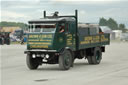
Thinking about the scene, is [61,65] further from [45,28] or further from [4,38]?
[4,38]

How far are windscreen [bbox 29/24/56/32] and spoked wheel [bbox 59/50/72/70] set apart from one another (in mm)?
1104

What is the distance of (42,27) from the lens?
16.5 metres

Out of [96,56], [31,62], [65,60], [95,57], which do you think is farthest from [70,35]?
[96,56]

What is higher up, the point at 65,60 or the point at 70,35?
the point at 70,35

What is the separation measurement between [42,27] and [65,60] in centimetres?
171

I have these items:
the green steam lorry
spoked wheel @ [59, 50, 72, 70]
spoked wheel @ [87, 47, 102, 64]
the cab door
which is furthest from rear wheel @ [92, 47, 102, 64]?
spoked wheel @ [59, 50, 72, 70]

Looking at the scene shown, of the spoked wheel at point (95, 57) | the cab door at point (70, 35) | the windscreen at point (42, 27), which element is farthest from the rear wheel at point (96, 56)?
the windscreen at point (42, 27)

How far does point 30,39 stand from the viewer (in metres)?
16.4

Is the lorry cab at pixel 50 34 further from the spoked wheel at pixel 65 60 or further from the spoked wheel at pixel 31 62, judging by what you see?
the spoked wheel at pixel 31 62

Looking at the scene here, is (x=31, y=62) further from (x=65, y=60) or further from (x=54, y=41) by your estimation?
(x=54, y=41)

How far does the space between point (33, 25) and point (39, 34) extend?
0.56 metres

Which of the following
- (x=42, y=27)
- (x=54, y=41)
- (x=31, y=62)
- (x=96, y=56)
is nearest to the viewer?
(x=54, y=41)

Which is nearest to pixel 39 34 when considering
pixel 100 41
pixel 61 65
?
pixel 61 65

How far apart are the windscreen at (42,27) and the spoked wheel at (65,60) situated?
1104 millimetres
